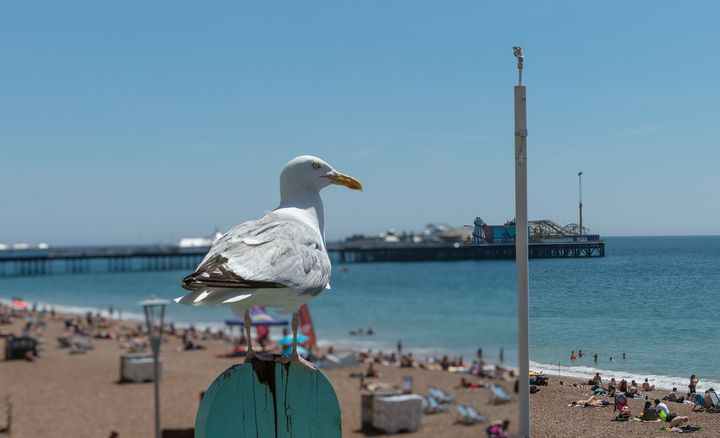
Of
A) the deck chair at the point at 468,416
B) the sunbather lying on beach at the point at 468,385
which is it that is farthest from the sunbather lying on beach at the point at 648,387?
the sunbather lying on beach at the point at 468,385

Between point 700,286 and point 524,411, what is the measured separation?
0.75 meters

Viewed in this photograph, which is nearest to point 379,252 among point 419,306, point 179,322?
point 419,306

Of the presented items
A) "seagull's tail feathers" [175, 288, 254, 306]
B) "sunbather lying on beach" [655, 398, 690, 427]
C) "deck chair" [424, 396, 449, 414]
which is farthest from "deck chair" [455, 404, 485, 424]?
"seagull's tail feathers" [175, 288, 254, 306]

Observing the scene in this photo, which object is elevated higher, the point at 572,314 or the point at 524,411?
the point at 572,314

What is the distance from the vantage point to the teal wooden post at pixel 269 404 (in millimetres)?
2264

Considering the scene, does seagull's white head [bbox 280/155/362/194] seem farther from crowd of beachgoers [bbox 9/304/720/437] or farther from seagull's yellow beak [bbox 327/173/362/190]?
crowd of beachgoers [bbox 9/304/720/437]

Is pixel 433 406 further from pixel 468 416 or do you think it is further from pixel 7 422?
pixel 7 422

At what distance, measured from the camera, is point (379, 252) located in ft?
278

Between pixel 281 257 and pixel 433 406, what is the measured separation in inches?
501

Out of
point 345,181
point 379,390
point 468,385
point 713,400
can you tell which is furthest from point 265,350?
point 713,400

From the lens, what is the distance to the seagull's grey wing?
7.34 feet

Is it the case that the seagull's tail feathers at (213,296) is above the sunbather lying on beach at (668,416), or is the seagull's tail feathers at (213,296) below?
above

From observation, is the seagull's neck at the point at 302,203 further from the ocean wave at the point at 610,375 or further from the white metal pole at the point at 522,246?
the ocean wave at the point at 610,375

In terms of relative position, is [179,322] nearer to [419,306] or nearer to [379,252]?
[419,306]
